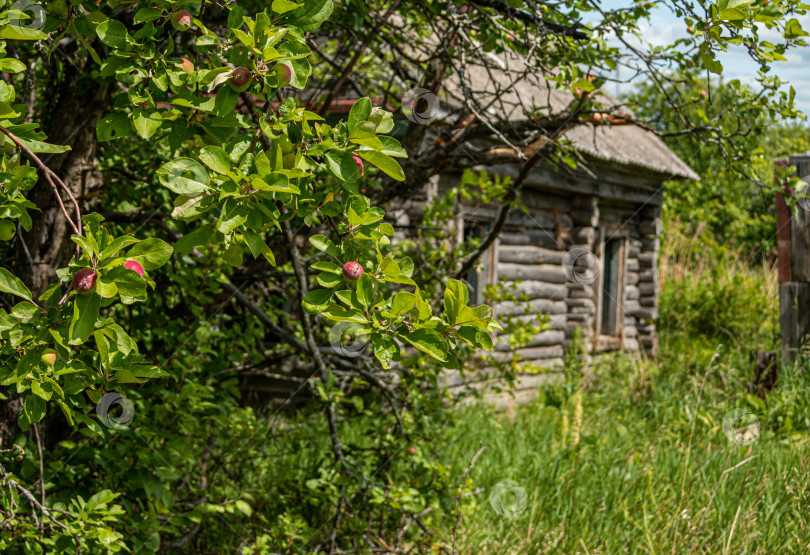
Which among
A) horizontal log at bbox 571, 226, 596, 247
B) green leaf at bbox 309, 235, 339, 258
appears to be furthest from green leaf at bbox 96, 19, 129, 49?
horizontal log at bbox 571, 226, 596, 247

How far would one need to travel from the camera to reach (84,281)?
3.72 ft

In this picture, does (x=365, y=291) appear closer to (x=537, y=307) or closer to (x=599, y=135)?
(x=537, y=307)

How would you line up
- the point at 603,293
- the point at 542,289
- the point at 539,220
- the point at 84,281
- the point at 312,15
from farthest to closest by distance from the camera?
the point at 603,293
the point at 542,289
the point at 539,220
the point at 312,15
the point at 84,281

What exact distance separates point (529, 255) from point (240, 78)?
6.71 metres

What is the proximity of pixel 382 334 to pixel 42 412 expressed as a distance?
637 millimetres

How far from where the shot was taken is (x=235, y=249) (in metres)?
1.32

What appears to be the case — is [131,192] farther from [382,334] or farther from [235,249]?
[382,334]

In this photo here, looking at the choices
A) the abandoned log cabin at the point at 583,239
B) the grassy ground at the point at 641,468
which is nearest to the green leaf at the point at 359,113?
the grassy ground at the point at 641,468

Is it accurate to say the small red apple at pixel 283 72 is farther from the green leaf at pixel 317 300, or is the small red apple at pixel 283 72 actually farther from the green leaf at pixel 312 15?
the green leaf at pixel 317 300

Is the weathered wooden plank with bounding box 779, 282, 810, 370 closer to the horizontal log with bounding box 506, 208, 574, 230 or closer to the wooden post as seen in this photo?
the wooden post

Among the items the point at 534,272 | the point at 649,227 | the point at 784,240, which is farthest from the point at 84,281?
the point at 649,227

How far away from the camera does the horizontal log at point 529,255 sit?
7434 millimetres

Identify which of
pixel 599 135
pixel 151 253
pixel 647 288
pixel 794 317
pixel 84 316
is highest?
pixel 599 135

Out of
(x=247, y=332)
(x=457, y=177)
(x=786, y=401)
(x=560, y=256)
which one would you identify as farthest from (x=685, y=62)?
(x=560, y=256)
